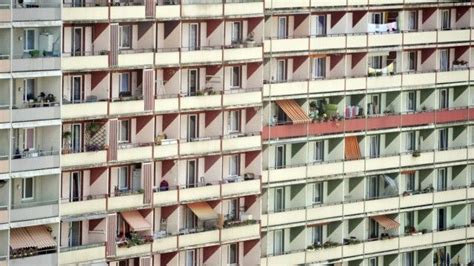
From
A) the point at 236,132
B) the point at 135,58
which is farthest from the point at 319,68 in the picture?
the point at 135,58

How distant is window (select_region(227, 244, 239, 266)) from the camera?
420 ft

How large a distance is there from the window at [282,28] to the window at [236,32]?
2758 millimetres

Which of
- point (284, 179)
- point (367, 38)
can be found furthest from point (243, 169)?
point (367, 38)

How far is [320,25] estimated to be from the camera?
131m

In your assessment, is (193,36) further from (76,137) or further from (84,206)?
(84,206)

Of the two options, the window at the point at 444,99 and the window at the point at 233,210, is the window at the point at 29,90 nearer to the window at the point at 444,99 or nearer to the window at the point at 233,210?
the window at the point at 233,210

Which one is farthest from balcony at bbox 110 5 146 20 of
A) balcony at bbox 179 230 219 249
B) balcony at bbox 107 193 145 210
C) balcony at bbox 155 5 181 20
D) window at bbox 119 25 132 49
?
balcony at bbox 179 230 219 249

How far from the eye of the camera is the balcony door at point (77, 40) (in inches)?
4680

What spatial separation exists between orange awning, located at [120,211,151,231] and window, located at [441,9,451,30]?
81.2 feet

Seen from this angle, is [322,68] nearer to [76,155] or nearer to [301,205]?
[301,205]

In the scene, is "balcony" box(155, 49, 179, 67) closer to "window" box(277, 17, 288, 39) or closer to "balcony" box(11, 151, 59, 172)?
"balcony" box(11, 151, 59, 172)

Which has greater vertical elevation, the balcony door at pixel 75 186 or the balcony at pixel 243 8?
the balcony at pixel 243 8

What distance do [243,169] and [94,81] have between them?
1146cm

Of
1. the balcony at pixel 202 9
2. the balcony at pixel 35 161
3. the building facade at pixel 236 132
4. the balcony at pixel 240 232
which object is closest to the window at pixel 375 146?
the building facade at pixel 236 132
